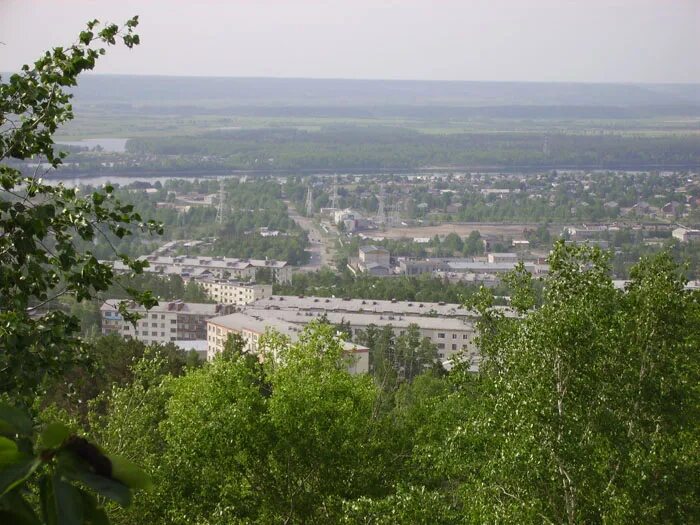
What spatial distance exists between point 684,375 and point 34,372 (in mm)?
3403

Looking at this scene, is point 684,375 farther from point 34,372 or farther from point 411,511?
point 34,372

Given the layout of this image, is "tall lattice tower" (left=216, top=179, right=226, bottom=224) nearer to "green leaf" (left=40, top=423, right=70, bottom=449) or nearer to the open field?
the open field

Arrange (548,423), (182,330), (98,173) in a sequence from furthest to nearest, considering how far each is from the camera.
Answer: (98,173), (182,330), (548,423)

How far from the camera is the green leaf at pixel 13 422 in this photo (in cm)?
101

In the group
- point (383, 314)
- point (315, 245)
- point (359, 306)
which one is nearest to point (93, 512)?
point (383, 314)

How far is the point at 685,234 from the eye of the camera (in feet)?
135

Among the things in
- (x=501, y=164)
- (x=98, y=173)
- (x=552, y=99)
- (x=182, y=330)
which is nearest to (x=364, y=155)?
(x=501, y=164)

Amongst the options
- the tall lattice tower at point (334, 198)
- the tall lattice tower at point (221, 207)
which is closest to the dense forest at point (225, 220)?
the tall lattice tower at point (221, 207)

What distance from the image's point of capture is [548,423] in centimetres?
423

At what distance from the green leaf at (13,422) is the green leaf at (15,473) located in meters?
0.03

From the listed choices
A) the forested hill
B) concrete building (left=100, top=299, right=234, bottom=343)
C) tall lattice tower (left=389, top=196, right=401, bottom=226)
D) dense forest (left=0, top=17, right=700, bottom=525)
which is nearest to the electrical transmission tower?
tall lattice tower (left=389, top=196, right=401, bottom=226)

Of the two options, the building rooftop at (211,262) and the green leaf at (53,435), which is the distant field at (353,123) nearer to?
the building rooftop at (211,262)

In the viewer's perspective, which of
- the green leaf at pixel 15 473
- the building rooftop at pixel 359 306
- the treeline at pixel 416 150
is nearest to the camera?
the green leaf at pixel 15 473

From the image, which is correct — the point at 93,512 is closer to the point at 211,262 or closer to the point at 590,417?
the point at 590,417
